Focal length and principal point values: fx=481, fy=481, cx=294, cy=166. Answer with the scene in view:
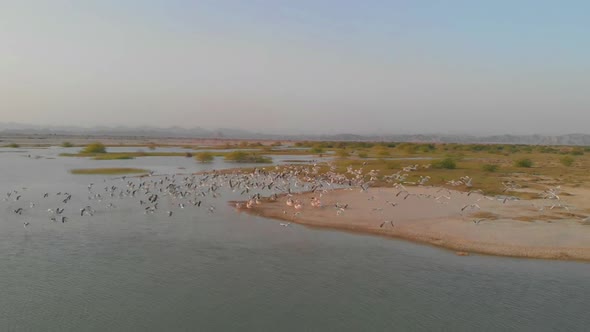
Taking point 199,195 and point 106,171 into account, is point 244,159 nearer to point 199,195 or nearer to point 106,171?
point 106,171

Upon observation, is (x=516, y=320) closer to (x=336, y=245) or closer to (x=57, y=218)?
(x=336, y=245)

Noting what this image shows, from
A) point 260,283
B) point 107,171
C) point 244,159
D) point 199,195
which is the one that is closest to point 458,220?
point 260,283

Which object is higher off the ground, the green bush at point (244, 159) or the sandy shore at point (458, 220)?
the green bush at point (244, 159)

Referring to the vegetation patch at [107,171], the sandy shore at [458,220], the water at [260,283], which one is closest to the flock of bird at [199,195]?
the sandy shore at [458,220]

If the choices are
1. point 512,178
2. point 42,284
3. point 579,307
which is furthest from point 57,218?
point 512,178

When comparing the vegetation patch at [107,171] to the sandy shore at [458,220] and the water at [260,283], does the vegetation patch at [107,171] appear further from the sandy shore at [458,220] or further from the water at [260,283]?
the water at [260,283]

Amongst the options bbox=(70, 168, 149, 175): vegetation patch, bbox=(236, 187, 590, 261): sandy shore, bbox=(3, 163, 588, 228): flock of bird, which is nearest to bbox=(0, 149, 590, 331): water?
bbox=(236, 187, 590, 261): sandy shore
